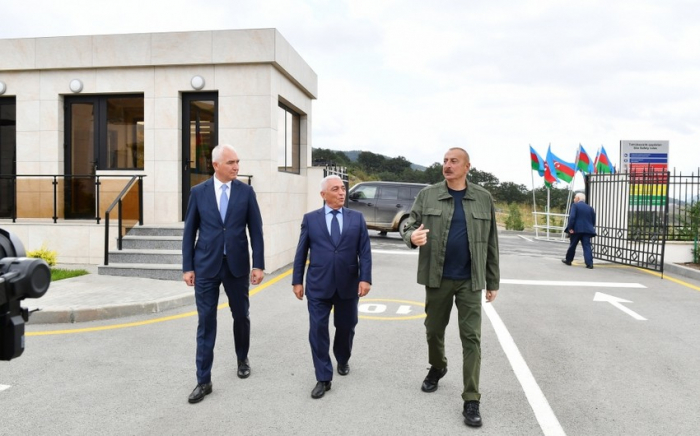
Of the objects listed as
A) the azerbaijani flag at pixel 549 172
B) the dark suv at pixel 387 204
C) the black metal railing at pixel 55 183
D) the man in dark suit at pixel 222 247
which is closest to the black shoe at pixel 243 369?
the man in dark suit at pixel 222 247

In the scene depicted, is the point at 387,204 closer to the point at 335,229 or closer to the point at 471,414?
the point at 335,229

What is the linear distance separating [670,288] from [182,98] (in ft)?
34.0

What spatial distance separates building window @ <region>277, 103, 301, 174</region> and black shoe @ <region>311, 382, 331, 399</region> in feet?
26.2

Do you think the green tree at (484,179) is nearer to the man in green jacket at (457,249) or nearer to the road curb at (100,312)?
the road curb at (100,312)

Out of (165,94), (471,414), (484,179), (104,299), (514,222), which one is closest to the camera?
(471,414)

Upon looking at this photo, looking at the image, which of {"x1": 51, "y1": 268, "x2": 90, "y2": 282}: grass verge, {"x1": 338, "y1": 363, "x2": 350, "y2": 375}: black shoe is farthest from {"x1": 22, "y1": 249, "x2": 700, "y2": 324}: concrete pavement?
{"x1": 338, "y1": 363, "x2": 350, "y2": 375}: black shoe

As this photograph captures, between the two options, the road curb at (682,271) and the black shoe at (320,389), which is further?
the road curb at (682,271)

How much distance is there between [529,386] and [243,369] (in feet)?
8.11

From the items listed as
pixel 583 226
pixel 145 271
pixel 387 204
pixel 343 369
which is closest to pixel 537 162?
pixel 387 204

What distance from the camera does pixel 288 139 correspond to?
528 inches

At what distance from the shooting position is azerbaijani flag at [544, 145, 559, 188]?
2297cm

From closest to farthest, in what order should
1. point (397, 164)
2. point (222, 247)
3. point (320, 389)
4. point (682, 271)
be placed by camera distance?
point (320, 389)
point (222, 247)
point (682, 271)
point (397, 164)

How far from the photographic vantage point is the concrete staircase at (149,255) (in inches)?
372

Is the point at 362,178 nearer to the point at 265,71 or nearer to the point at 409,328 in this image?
the point at 265,71
